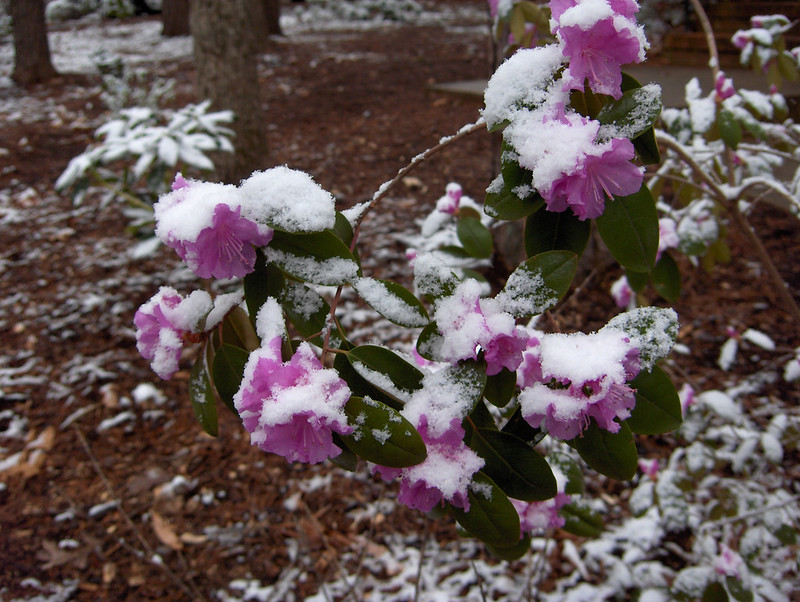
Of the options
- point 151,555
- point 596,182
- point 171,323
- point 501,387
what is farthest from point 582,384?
point 151,555

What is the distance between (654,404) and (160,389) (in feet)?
6.93

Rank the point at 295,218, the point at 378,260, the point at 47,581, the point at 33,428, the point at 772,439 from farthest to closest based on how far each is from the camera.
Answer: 1. the point at 378,260
2. the point at 33,428
3. the point at 47,581
4. the point at 772,439
5. the point at 295,218

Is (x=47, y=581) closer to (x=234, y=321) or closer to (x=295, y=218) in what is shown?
(x=234, y=321)

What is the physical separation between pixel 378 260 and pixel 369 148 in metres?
1.40

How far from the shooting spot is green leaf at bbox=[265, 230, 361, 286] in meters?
0.64

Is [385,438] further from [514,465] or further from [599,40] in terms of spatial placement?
[599,40]

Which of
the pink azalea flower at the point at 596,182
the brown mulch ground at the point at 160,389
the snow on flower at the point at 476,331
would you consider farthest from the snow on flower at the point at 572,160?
the brown mulch ground at the point at 160,389

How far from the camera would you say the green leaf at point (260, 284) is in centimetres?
68

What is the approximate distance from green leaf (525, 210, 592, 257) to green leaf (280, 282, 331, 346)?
0.26 meters

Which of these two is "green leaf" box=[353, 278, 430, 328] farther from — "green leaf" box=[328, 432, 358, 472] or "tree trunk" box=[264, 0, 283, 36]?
"tree trunk" box=[264, 0, 283, 36]

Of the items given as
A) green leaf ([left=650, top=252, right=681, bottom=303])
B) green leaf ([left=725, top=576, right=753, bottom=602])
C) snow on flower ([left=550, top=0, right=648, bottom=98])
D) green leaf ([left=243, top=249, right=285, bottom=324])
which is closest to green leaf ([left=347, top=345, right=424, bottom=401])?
green leaf ([left=243, top=249, right=285, bottom=324])

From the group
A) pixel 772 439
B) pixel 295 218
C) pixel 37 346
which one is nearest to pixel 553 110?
pixel 295 218

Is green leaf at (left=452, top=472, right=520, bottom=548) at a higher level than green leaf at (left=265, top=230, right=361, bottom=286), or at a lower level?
lower

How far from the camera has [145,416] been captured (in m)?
2.21
